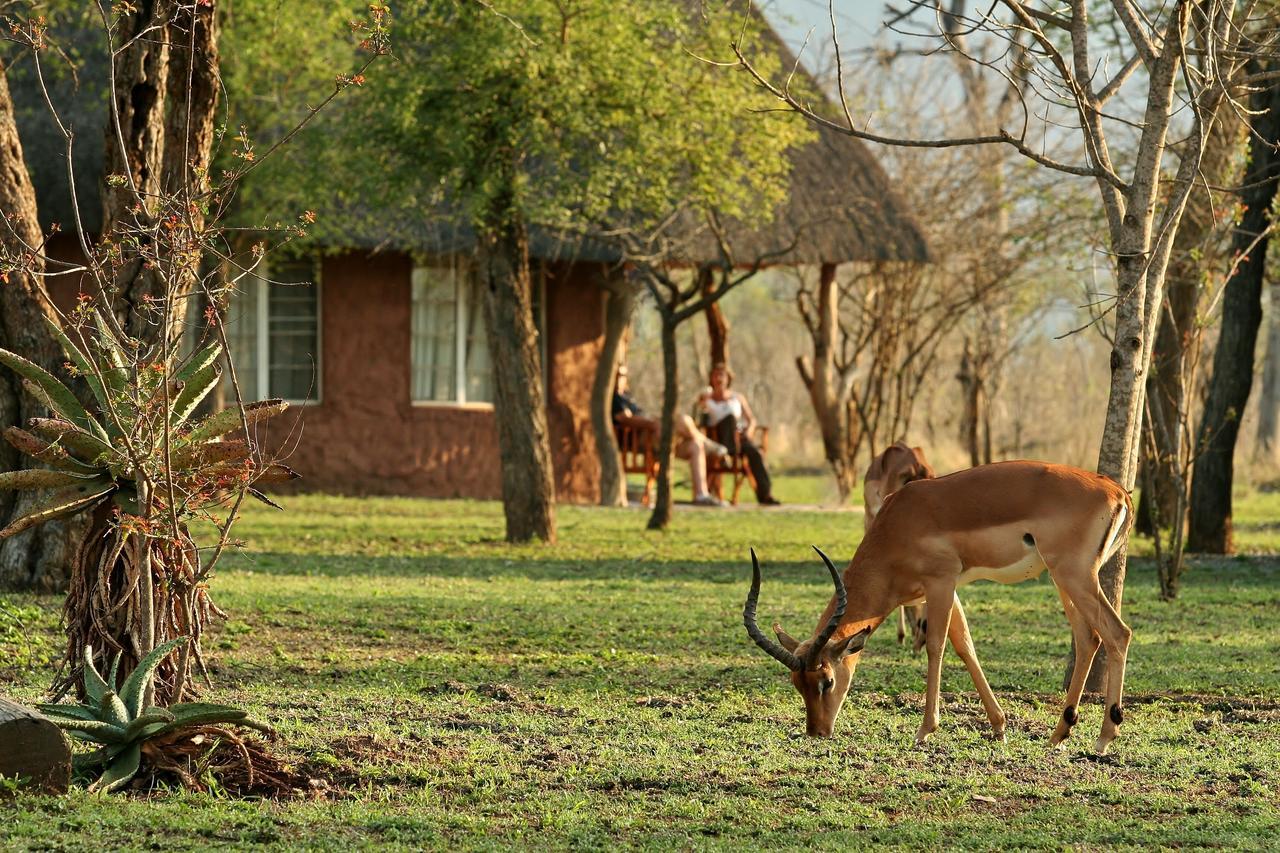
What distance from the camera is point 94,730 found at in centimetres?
558

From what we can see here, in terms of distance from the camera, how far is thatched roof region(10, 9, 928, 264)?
18.9m

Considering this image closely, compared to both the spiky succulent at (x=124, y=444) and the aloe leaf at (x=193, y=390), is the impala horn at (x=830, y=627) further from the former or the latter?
the aloe leaf at (x=193, y=390)

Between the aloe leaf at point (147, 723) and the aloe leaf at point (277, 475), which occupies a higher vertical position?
the aloe leaf at point (277, 475)

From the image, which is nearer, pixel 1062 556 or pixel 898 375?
pixel 1062 556

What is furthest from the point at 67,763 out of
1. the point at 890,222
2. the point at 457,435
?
the point at 890,222

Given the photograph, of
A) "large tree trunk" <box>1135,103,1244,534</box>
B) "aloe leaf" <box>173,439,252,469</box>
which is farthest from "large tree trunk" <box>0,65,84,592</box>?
"large tree trunk" <box>1135,103,1244,534</box>

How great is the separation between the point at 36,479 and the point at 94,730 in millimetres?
1123

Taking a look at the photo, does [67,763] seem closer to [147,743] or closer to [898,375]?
[147,743]

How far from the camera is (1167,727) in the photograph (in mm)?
7266

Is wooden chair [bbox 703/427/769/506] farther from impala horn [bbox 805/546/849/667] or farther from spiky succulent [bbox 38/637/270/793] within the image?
spiky succulent [bbox 38/637/270/793]

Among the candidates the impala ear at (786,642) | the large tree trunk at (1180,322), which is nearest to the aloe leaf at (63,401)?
the impala ear at (786,642)

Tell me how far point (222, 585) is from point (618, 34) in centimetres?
547

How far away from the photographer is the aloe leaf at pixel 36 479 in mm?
6098

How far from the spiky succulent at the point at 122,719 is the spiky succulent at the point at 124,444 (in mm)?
615
